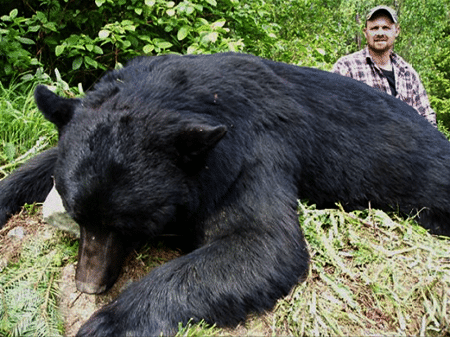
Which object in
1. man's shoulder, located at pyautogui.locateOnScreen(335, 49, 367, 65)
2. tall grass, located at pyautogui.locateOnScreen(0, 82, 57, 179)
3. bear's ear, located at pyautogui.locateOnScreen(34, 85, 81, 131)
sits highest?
bear's ear, located at pyautogui.locateOnScreen(34, 85, 81, 131)

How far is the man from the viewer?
20.0ft

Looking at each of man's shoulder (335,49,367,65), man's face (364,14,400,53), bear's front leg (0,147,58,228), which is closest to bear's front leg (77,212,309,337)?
bear's front leg (0,147,58,228)

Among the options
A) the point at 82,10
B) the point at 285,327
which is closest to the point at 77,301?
the point at 285,327

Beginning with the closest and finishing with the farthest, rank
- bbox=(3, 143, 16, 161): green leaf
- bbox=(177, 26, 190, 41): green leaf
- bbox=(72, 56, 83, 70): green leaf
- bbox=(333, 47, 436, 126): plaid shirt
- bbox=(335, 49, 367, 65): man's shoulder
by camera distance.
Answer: bbox=(3, 143, 16, 161): green leaf, bbox=(177, 26, 190, 41): green leaf, bbox=(72, 56, 83, 70): green leaf, bbox=(333, 47, 436, 126): plaid shirt, bbox=(335, 49, 367, 65): man's shoulder

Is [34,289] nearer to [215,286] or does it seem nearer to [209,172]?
[215,286]

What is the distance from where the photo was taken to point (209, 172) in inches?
96.6

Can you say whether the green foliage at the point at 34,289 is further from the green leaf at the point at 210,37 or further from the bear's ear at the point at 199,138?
the green leaf at the point at 210,37

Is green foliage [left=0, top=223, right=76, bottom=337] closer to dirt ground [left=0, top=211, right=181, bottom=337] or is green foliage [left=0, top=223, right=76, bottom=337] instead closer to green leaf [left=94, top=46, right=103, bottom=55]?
dirt ground [left=0, top=211, right=181, bottom=337]

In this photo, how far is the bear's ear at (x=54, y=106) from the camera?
2.45 metres

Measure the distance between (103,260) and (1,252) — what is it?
35.9 inches

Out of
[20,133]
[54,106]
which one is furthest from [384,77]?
[54,106]

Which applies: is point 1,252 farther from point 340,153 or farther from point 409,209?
point 409,209

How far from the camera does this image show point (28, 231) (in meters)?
3.02

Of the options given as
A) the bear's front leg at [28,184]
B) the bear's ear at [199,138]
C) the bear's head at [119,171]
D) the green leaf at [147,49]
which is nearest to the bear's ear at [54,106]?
the bear's head at [119,171]
